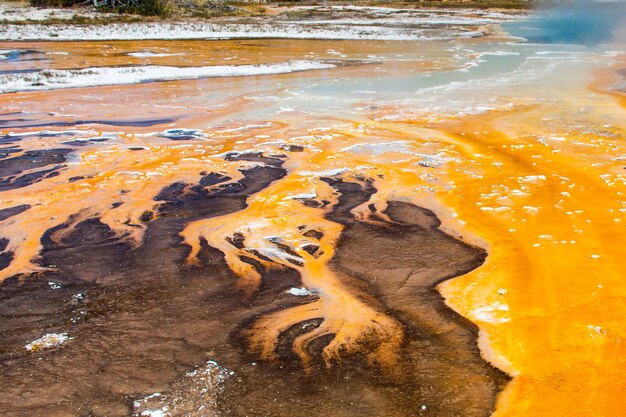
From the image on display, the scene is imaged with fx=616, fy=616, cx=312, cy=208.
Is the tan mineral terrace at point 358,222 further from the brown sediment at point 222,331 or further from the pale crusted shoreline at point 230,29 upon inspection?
the pale crusted shoreline at point 230,29

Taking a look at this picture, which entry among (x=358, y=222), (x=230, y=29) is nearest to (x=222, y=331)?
(x=358, y=222)

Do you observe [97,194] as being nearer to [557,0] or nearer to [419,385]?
[419,385]

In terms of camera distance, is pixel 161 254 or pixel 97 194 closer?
pixel 161 254

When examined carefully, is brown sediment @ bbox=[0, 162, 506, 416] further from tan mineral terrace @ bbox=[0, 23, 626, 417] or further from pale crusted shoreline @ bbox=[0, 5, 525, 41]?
pale crusted shoreline @ bbox=[0, 5, 525, 41]

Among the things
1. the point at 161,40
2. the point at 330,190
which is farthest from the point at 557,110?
the point at 161,40

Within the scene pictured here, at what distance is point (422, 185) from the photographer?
721 cm

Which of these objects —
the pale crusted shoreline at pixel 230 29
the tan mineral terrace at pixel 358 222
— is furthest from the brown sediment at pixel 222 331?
the pale crusted shoreline at pixel 230 29

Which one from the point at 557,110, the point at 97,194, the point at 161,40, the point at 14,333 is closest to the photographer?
the point at 14,333

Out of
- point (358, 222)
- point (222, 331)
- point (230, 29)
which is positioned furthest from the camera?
point (230, 29)

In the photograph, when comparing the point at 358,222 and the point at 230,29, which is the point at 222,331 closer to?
the point at 358,222

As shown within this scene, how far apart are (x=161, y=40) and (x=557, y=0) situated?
53288 millimetres

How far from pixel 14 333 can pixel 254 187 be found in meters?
3.63

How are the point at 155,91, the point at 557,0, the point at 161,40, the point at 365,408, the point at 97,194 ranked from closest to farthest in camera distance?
the point at 365,408 → the point at 97,194 → the point at 155,91 → the point at 161,40 → the point at 557,0

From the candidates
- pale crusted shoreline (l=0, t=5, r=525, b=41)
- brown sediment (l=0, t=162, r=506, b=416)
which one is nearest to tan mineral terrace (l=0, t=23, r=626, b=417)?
brown sediment (l=0, t=162, r=506, b=416)
